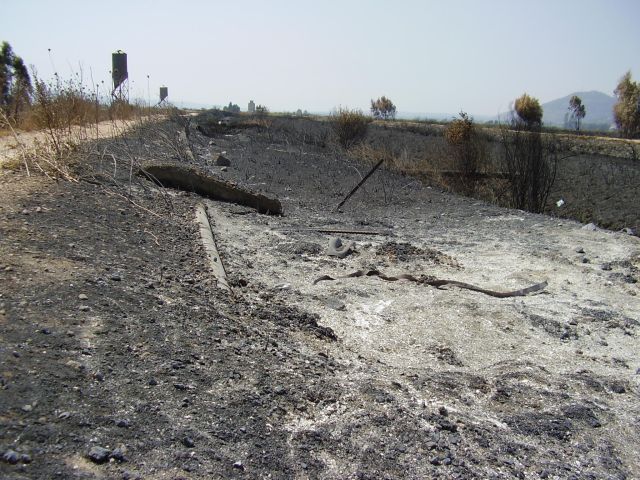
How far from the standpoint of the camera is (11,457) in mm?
1911

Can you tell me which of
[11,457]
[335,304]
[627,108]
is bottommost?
[335,304]

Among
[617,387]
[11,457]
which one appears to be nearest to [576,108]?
[617,387]

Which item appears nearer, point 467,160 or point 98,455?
point 98,455

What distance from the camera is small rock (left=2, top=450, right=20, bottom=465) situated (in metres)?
1.90

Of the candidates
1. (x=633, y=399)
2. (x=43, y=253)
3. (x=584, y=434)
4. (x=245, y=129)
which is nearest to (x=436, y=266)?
(x=633, y=399)

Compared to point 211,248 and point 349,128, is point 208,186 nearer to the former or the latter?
point 211,248

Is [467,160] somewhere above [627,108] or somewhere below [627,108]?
Result: below

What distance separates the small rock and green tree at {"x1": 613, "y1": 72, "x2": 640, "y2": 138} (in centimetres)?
3966

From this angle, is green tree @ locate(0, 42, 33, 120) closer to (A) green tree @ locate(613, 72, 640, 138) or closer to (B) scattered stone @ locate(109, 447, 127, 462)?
(B) scattered stone @ locate(109, 447, 127, 462)

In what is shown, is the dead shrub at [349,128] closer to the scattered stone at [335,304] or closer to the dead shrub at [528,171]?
the dead shrub at [528,171]

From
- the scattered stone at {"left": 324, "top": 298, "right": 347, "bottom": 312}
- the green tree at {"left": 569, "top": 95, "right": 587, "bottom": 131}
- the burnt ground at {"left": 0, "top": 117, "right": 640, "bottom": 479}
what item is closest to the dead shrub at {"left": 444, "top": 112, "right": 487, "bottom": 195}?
the burnt ground at {"left": 0, "top": 117, "right": 640, "bottom": 479}

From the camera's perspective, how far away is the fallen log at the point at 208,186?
7930 mm

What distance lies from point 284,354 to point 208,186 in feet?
16.6

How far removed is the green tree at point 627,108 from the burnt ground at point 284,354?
35.5 m
